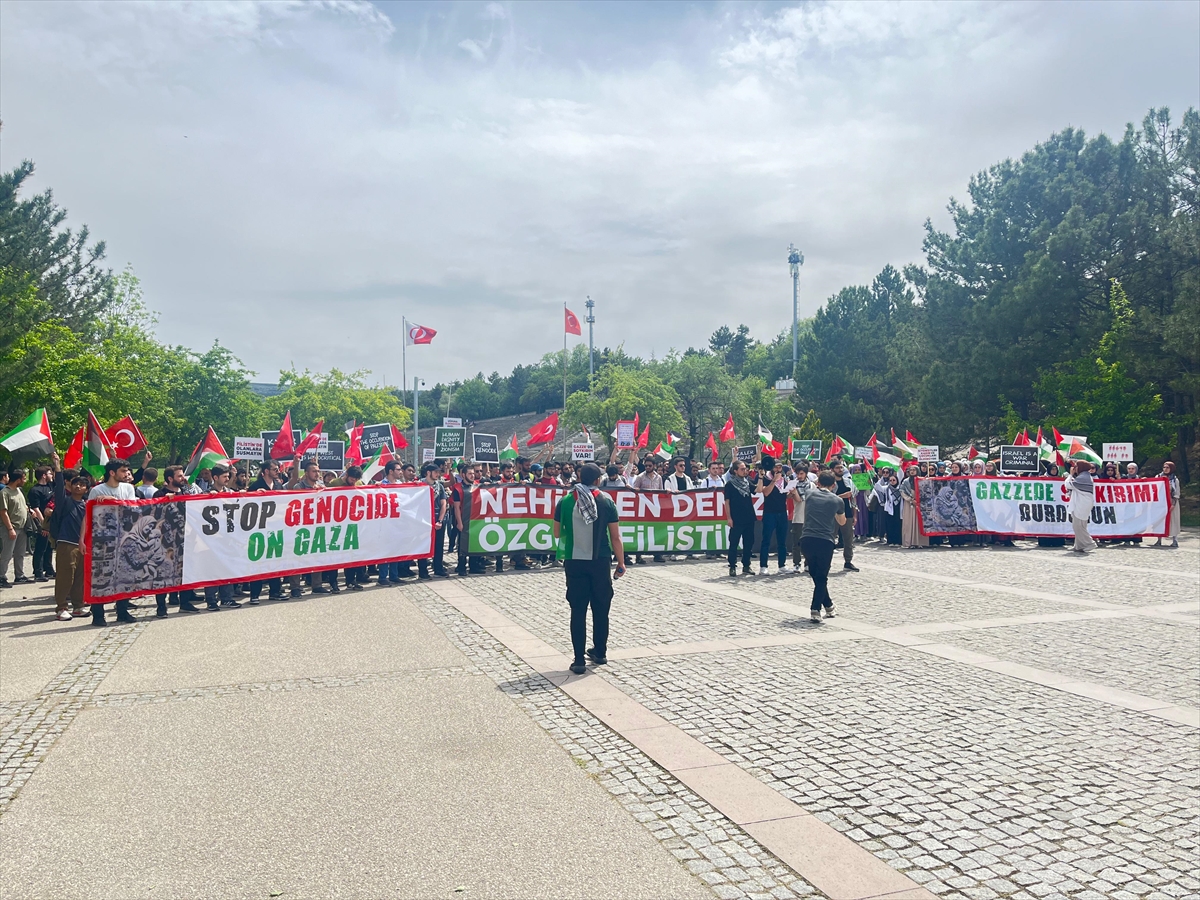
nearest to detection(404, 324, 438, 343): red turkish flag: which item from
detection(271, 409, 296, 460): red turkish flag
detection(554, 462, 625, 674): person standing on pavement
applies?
detection(271, 409, 296, 460): red turkish flag

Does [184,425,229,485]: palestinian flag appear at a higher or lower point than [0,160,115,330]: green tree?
lower

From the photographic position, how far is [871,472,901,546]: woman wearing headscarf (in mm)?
20969

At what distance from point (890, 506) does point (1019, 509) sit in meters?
2.84

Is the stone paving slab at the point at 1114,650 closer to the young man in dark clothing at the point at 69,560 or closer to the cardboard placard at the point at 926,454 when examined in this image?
the young man in dark clothing at the point at 69,560

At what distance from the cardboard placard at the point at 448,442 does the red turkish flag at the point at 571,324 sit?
91.2ft

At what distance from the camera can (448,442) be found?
1030 inches

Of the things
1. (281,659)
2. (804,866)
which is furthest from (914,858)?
(281,659)

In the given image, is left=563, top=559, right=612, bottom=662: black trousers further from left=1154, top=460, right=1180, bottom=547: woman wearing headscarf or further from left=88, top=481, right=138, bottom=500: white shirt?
left=1154, top=460, right=1180, bottom=547: woman wearing headscarf

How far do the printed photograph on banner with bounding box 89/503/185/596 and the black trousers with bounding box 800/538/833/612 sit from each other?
812 centimetres

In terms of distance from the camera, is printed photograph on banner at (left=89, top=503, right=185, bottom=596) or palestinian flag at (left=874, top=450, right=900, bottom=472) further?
palestinian flag at (left=874, top=450, right=900, bottom=472)

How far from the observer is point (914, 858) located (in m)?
4.28

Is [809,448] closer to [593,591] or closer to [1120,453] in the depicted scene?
[1120,453]

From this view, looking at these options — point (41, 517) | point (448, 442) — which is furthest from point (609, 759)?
point (448, 442)

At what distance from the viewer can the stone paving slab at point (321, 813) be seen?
4.01 metres
